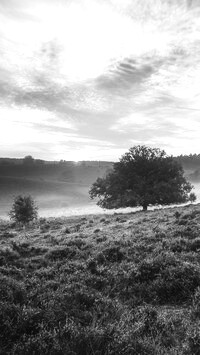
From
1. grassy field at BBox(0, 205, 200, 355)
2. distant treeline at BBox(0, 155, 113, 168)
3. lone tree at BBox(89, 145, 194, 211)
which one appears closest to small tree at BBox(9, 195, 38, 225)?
lone tree at BBox(89, 145, 194, 211)

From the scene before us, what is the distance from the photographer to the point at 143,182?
42750mm

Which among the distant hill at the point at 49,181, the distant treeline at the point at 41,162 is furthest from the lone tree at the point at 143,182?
the distant treeline at the point at 41,162

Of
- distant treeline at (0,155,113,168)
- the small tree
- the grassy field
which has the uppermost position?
distant treeline at (0,155,113,168)

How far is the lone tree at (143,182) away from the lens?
140ft

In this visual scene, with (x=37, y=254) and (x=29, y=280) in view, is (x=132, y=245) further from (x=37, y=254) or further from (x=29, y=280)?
(x=29, y=280)

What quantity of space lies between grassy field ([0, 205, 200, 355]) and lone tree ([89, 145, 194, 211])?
24.5 m

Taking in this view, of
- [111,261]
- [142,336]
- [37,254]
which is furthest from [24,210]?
[142,336]

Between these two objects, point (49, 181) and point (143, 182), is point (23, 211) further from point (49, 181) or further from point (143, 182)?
point (49, 181)

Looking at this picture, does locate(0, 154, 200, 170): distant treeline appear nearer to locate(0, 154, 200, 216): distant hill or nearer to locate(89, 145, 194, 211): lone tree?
locate(0, 154, 200, 216): distant hill

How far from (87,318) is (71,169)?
148134mm

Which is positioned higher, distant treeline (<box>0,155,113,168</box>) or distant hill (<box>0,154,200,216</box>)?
distant treeline (<box>0,155,113,168</box>)

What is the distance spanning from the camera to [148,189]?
42312 mm

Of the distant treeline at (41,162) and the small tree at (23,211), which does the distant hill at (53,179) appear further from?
the small tree at (23,211)

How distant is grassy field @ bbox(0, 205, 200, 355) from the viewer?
6.61m
